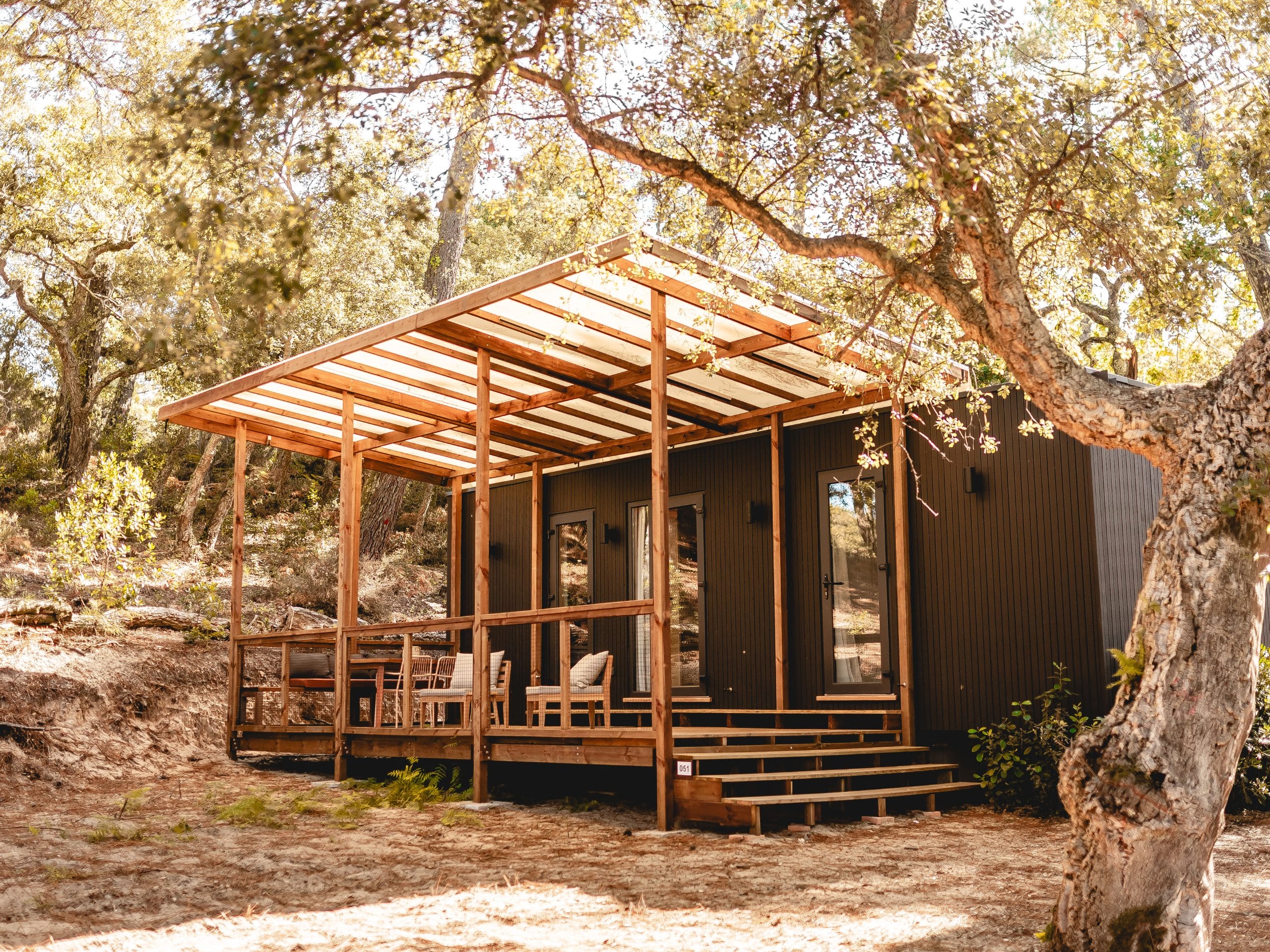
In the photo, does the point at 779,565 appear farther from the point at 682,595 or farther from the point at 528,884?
the point at 528,884

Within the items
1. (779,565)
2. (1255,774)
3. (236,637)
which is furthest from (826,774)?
(236,637)

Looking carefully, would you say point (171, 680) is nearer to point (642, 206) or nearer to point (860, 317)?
point (642, 206)

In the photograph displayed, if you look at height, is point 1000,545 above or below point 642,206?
below

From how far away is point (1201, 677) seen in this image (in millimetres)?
3592

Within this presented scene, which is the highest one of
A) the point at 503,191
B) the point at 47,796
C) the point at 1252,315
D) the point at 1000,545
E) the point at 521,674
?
the point at 1252,315

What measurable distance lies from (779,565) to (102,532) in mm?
6925

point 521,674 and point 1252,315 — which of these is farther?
point 1252,315

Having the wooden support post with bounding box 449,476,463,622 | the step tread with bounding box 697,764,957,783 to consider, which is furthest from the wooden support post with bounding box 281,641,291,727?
the step tread with bounding box 697,764,957,783

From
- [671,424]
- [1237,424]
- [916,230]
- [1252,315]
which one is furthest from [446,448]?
[1252,315]

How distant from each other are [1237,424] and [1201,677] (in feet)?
2.86

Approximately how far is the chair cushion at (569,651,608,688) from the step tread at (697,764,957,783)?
8.39ft

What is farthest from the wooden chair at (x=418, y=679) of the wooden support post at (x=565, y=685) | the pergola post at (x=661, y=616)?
the pergola post at (x=661, y=616)

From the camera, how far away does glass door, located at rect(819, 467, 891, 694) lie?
9094 mm

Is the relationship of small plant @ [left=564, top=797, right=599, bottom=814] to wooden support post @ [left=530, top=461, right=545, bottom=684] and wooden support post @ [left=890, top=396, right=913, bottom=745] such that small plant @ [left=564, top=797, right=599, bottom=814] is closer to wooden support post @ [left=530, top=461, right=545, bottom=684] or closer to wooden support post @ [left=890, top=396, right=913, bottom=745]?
wooden support post @ [left=890, top=396, right=913, bottom=745]
